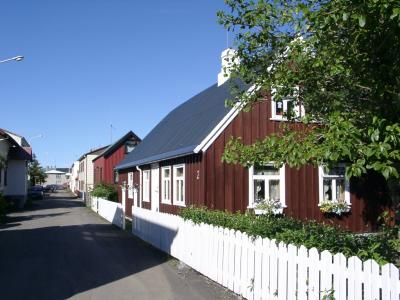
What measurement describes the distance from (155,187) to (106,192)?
12555 millimetres

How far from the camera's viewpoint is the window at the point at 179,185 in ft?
58.6

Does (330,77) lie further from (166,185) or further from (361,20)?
(166,185)

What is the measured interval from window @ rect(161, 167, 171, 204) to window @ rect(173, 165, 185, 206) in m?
0.73

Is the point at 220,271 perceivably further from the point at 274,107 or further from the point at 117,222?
the point at 117,222

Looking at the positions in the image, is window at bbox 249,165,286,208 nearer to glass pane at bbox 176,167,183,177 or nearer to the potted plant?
the potted plant

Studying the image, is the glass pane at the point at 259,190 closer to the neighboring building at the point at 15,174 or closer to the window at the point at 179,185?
the window at the point at 179,185

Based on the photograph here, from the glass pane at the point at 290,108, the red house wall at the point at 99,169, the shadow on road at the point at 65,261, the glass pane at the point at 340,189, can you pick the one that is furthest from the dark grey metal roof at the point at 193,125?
the red house wall at the point at 99,169

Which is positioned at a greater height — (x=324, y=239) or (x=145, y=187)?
(x=145, y=187)

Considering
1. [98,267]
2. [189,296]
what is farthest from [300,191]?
[189,296]

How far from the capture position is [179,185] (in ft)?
60.3

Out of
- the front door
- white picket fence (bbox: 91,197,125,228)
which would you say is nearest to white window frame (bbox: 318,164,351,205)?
the front door

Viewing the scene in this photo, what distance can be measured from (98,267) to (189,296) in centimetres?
365

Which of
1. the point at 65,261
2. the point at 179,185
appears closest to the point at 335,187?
the point at 179,185

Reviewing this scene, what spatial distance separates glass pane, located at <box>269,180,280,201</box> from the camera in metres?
16.7
